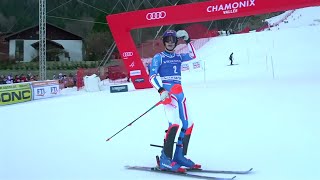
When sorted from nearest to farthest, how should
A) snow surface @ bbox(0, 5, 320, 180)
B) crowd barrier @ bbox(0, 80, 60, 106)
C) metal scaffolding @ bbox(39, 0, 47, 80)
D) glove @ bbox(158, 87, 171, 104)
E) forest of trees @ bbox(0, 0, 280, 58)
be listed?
glove @ bbox(158, 87, 171, 104)
snow surface @ bbox(0, 5, 320, 180)
crowd barrier @ bbox(0, 80, 60, 106)
metal scaffolding @ bbox(39, 0, 47, 80)
forest of trees @ bbox(0, 0, 280, 58)

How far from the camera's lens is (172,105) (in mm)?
4848

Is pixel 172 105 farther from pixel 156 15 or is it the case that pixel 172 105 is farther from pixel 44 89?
pixel 44 89

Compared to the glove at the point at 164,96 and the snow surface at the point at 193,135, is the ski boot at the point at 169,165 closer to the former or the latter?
the snow surface at the point at 193,135

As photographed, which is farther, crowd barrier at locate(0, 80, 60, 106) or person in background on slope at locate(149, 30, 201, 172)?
crowd barrier at locate(0, 80, 60, 106)

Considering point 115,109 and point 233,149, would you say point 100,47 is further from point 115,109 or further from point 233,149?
Answer: point 233,149

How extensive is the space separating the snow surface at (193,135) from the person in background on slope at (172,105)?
29cm

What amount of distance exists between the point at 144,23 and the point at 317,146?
10.9 m

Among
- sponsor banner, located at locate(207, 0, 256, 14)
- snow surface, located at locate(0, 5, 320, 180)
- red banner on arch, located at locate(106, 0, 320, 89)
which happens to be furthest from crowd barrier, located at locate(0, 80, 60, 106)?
sponsor banner, located at locate(207, 0, 256, 14)

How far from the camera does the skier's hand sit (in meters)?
4.70

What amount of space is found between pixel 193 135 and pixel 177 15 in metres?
8.56

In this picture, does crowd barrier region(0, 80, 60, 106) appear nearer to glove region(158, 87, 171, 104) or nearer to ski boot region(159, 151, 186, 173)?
ski boot region(159, 151, 186, 173)

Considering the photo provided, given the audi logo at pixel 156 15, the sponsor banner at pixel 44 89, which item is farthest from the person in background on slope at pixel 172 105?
the sponsor banner at pixel 44 89

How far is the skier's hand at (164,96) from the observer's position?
470cm

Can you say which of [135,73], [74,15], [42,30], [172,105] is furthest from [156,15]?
[74,15]
